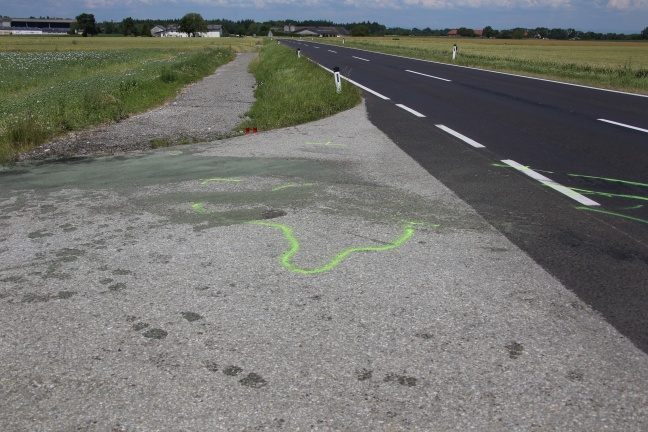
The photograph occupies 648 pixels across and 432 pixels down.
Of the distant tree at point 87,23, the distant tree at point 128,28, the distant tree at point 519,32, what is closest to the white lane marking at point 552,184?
the distant tree at point 519,32

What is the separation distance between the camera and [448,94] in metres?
16.3

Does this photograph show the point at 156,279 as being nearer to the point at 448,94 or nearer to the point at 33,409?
the point at 33,409

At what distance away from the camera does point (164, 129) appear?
36.2ft

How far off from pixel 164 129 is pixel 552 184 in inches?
290

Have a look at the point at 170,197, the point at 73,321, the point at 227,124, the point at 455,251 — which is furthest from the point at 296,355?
the point at 227,124

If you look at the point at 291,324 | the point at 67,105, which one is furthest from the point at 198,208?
the point at 67,105

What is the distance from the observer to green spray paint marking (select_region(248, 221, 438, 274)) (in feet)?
13.3

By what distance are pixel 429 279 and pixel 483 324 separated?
2.17 feet

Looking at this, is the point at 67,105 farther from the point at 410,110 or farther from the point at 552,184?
the point at 552,184

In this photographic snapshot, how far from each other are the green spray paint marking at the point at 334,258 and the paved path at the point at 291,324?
18mm

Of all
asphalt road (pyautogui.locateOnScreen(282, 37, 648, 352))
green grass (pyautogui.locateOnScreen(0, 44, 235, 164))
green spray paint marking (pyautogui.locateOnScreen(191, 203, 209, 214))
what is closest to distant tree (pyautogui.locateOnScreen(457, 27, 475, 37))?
green grass (pyautogui.locateOnScreen(0, 44, 235, 164))

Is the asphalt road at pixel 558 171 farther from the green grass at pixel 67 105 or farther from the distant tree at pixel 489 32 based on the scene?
the distant tree at pixel 489 32

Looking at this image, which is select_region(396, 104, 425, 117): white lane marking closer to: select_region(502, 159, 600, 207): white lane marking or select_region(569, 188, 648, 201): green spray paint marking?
select_region(502, 159, 600, 207): white lane marking

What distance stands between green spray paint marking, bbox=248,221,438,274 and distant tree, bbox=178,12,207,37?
180205 mm
